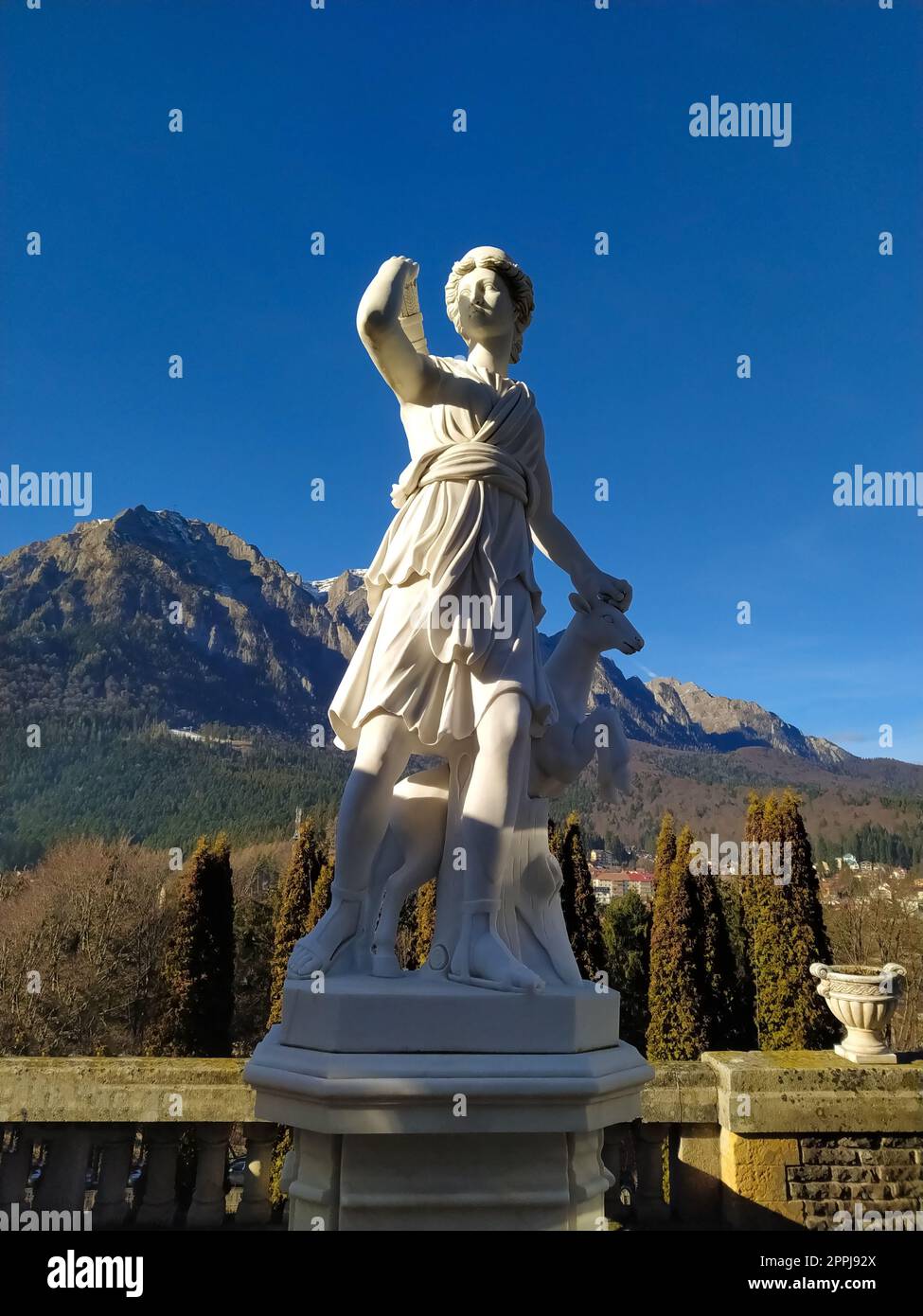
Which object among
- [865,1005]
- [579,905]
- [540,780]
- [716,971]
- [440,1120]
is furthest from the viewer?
[716,971]

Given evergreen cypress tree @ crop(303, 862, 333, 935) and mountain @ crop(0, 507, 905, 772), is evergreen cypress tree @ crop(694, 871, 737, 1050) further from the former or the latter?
mountain @ crop(0, 507, 905, 772)

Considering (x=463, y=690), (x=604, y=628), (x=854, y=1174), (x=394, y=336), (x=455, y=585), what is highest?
(x=394, y=336)

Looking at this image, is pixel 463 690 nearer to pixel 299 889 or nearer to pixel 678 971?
pixel 299 889

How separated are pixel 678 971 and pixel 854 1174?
1223cm

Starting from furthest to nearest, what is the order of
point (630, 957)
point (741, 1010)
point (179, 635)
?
point (179, 635), point (630, 957), point (741, 1010)

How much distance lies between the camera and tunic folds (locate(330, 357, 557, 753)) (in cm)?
327

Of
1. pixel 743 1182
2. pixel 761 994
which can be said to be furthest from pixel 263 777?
pixel 743 1182

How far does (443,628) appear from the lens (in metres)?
3.29

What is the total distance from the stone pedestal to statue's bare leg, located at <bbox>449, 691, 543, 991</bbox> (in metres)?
0.14

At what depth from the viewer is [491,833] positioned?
3.05m

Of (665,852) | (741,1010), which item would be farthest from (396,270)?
(741,1010)

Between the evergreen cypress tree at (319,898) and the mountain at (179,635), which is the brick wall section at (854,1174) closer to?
the evergreen cypress tree at (319,898)

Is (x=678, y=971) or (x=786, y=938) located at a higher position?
(x=786, y=938)
